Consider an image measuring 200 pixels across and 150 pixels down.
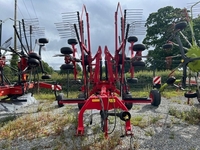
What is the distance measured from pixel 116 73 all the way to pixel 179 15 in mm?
2413

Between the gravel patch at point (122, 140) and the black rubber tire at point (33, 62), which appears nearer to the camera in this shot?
the gravel patch at point (122, 140)

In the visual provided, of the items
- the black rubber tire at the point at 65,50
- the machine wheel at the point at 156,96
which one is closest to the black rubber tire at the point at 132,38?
the machine wheel at the point at 156,96

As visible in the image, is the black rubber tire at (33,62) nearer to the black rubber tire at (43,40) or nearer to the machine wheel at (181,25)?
the black rubber tire at (43,40)

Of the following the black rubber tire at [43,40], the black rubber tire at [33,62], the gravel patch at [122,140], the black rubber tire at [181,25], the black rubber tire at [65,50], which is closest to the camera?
the gravel patch at [122,140]

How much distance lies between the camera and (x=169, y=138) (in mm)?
4090

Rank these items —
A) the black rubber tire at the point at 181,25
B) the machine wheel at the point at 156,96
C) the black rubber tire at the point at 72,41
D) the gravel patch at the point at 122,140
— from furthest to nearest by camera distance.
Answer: the machine wheel at the point at 156,96, the black rubber tire at the point at 72,41, the black rubber tire at the point at 181,25, the gravel patch at the point at 122,140

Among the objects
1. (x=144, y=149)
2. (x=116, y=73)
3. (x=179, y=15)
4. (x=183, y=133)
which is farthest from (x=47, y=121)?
(x=179, y=15)

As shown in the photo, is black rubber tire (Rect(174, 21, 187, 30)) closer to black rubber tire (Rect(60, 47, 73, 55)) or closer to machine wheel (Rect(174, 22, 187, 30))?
machine wheel (Rect(174, 22, 187, 30))

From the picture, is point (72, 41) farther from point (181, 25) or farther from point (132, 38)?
point (181, 25)

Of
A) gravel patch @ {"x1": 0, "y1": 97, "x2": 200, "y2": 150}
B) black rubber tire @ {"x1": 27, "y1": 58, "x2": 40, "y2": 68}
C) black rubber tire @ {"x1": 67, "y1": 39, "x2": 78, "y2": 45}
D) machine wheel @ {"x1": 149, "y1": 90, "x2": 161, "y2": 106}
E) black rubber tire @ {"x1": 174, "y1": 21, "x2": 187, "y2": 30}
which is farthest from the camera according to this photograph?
machine wheel @ {"x1": 149, "y1": 90, "x2": 161, "y2": 106}

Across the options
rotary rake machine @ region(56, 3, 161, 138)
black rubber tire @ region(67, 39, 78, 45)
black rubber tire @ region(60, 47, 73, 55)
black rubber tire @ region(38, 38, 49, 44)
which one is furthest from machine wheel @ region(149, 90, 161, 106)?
black rubber tire @ region(38, 38, 49, 44)

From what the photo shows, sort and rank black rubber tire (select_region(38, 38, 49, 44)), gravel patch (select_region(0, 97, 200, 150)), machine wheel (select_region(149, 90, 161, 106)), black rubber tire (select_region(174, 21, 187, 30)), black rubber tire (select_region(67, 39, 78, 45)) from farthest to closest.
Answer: black rubber tire (select_region(38, 38, 49, 44)) < machine wheel (select_region(149, 90, 161, 106)) < black rubber tire (select_region(67, 39, 78, 45)) < black rubber tire (select_region(174, 21, 187, 30)) < gravel patch (select_region(0, 97, 200, 150))

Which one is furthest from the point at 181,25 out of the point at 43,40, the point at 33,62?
the point at 43,40

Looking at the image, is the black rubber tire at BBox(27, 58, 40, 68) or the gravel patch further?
the black rubber tire at BBox(27, 58, 40, 68)
